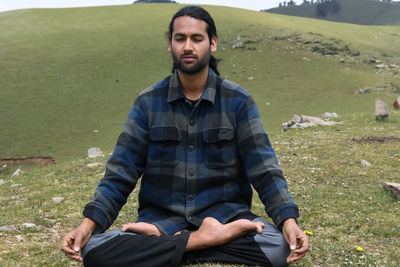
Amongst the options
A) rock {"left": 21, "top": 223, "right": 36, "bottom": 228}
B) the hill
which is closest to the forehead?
rock {"left": 21, "top": 223, "right": 36, "bottom": 228}

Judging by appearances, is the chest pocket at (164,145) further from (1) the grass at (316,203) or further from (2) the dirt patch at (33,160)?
(2) the dirt patch at (33,160)

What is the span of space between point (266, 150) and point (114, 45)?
38508mm

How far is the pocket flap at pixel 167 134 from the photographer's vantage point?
13.7ft

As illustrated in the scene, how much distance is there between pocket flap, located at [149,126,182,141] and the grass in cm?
190

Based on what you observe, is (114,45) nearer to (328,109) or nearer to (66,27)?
(66,27)

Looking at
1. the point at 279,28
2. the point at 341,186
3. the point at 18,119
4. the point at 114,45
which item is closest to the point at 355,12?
the point at 279,28

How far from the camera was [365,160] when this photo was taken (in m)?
9.80

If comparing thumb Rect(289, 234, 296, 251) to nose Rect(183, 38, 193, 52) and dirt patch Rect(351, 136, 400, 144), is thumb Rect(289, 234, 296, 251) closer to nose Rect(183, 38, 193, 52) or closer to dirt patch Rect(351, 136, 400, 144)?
nose Rect(183, 38, 193, 52)

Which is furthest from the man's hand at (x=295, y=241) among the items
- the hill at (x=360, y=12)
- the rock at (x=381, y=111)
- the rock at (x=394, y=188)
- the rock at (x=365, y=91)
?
the hill at (x=360, y=12)

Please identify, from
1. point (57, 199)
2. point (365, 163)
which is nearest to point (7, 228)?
point (57, 199)

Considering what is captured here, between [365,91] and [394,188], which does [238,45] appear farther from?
[394,188]

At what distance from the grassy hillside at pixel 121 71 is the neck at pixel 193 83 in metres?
16.2

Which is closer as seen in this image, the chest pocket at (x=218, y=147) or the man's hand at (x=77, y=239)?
the man's hand at (x=77, y=239)

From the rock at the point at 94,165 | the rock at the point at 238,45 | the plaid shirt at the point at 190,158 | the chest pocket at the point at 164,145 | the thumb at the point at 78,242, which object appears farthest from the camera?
the rock at the point at 238,45
